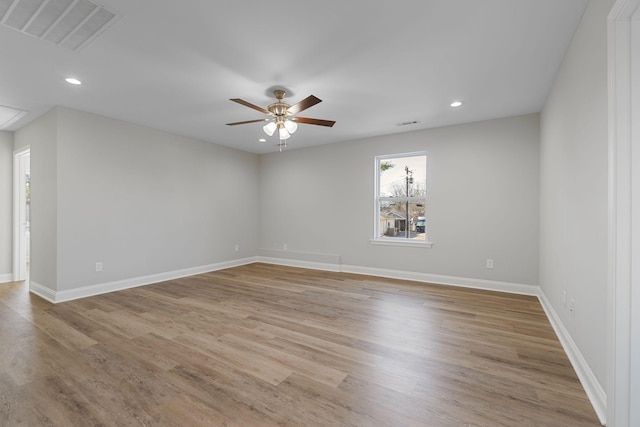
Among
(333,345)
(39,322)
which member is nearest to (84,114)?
(39,322)

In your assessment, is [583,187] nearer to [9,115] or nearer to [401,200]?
[401,200]

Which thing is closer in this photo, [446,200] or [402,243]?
[446,200]

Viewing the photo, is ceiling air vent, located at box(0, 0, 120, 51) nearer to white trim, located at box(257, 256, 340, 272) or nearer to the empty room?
the empty room

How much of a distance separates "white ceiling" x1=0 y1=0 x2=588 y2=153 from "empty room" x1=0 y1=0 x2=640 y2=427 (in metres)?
0.02

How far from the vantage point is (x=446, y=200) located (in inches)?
179

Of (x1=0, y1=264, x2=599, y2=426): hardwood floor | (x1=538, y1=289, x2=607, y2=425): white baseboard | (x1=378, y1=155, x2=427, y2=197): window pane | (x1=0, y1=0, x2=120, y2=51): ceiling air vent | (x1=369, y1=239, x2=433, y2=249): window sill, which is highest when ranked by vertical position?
(x1=0, y1=0, x2=120, y2=51): ceiling air vent

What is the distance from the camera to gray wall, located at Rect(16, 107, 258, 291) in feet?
12.2


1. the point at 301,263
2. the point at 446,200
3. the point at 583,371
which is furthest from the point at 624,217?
the point at 301,263

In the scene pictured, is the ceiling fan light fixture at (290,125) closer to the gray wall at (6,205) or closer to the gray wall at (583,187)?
the gray wall at (583,187)

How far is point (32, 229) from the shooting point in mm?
4145

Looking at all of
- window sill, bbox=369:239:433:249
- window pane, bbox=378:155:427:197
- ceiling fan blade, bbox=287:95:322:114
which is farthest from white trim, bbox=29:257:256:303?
window pane, bbox=378:155:427:197

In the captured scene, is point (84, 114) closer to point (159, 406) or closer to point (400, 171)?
point (159, 406)

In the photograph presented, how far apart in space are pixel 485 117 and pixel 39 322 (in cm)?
589

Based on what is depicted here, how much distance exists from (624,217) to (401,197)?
12.0 feet
